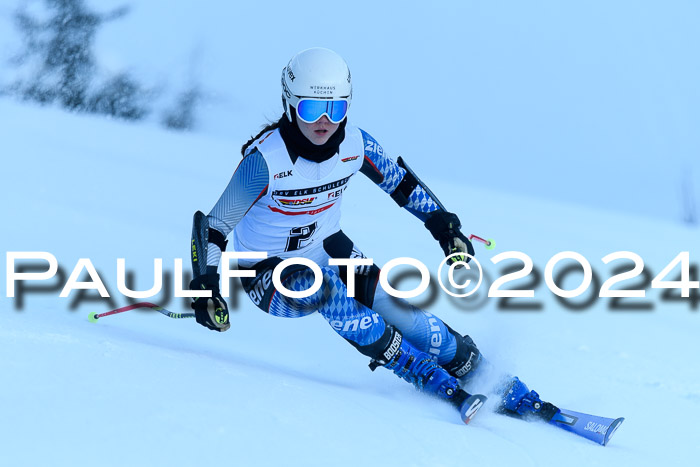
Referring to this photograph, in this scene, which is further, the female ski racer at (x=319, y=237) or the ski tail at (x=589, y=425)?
the female ski racer at (x=319, y=237)

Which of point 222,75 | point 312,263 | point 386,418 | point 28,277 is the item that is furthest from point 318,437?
point 222,75

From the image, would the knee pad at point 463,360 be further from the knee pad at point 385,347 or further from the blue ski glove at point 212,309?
the blue ski glove at point 212,309

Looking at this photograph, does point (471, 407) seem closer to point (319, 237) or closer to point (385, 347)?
point (385, 347)

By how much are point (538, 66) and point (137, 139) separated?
22.6m

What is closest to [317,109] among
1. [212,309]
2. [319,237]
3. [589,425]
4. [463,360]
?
[319,237]

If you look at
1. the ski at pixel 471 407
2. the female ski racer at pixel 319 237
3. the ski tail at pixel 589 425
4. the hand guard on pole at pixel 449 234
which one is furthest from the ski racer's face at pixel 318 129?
the ski tail at pixel 589 425

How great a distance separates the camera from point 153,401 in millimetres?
2271

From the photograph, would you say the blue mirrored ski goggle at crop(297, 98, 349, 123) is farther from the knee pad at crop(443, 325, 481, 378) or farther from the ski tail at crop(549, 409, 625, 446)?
the ski tail at crop(549, 409, 625, 446)

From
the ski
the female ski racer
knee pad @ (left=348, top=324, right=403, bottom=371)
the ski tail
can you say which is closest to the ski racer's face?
the female ski racer

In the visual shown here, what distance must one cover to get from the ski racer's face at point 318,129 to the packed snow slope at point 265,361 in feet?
3.09

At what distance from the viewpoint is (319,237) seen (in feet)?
12.0

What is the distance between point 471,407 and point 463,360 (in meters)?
0.57

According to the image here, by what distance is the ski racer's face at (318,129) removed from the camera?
10.6 feet

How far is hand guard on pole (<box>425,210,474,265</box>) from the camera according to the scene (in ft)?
11.9
